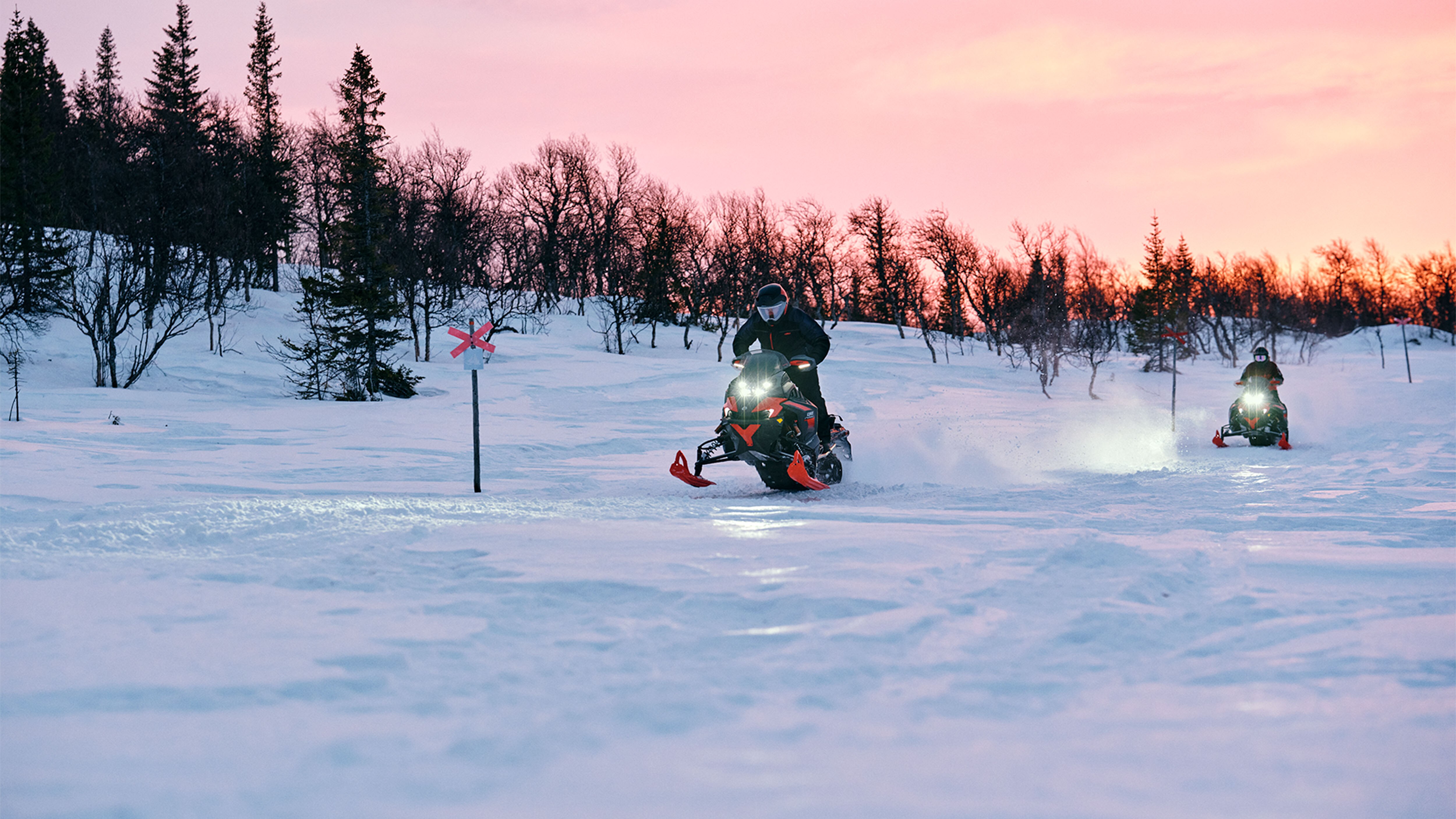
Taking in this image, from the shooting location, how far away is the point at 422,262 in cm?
3453

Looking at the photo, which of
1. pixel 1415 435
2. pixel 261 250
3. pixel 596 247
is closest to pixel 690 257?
pixel 596 247

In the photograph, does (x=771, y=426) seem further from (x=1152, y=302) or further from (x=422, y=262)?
(x=1152, y=302)

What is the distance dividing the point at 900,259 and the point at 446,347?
37.9 metres

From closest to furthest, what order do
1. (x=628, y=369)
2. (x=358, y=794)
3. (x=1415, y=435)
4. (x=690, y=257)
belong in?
1. (x=358, y=794)
2. (x=1415, y=435)
3. (x=628, y=369)
4. (x=690, y=257)

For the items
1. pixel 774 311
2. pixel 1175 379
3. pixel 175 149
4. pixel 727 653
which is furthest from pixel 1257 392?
pixel 175 149

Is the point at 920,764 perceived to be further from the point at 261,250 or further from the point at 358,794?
the point at 261,250

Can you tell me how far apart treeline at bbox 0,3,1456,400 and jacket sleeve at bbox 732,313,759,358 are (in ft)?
52.8

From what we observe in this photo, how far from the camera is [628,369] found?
3391cm

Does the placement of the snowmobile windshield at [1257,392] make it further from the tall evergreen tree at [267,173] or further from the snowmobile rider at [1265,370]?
the tall evergreen tree at [267,173]

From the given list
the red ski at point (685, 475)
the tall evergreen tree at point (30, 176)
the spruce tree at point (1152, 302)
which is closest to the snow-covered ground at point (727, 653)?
the red ski at point (685, 475)

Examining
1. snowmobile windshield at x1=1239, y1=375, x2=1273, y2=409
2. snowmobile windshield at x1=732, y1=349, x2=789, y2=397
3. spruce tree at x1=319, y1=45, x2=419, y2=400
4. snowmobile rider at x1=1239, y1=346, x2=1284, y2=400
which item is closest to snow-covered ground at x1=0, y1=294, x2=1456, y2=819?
snowmobile windshield at x1=732, y1=349, x2=789, y2=397

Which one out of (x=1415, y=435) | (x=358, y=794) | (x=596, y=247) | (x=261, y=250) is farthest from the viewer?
(x=596, y=247)

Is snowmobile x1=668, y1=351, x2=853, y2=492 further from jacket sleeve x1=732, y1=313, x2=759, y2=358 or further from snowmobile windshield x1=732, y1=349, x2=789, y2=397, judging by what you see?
jacket sleeve x1=732, y1=313, x2=759, y2=358

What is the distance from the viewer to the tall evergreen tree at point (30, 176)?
2678cm
